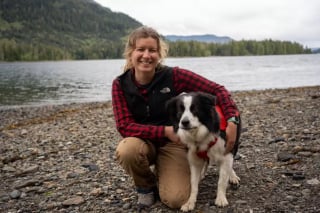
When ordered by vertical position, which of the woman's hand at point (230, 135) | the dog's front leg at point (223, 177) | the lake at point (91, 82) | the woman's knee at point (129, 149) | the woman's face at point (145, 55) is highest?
the woman's face at point (145, 55)

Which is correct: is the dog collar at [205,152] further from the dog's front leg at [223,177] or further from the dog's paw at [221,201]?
the dog's paw at [221,201]

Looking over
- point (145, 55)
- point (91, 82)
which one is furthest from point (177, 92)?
point (91, 82)

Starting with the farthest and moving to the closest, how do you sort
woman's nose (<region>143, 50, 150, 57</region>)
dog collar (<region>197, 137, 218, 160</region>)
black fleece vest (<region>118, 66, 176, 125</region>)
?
black fleece vest (<region>118, 66, 176, 125</region>), woman's nose (<region>143, 50, 150, 57</region>), dog collar (<region>197, 137, 218, 160</region>)

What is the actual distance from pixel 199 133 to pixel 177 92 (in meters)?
1.07

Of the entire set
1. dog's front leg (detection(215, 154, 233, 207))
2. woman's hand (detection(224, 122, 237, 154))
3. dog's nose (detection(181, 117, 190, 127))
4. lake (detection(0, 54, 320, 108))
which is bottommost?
lake (detection(0, 54, 320, 108))

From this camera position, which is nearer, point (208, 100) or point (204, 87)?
point (208, 100)

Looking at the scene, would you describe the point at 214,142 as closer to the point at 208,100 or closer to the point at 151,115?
the point at 208,100

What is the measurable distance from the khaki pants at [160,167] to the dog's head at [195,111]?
35.5 inches

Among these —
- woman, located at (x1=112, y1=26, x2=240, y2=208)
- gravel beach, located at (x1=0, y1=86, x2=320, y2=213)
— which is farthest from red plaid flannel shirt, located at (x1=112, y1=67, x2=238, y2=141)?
gravel beach, located at (x1=0, y1=86, x2=320, y2=213)

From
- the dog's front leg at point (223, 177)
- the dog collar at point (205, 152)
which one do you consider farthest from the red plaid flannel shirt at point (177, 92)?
the dog's front leg at point (223, 177)

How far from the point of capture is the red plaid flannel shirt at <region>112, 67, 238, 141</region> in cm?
535

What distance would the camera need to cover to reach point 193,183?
5332 mm

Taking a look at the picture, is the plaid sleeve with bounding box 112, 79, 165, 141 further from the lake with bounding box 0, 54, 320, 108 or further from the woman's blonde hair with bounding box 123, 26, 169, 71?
the lake with bounding box 0, 54, 320, 108

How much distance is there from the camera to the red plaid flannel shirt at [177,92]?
5.35 meters
